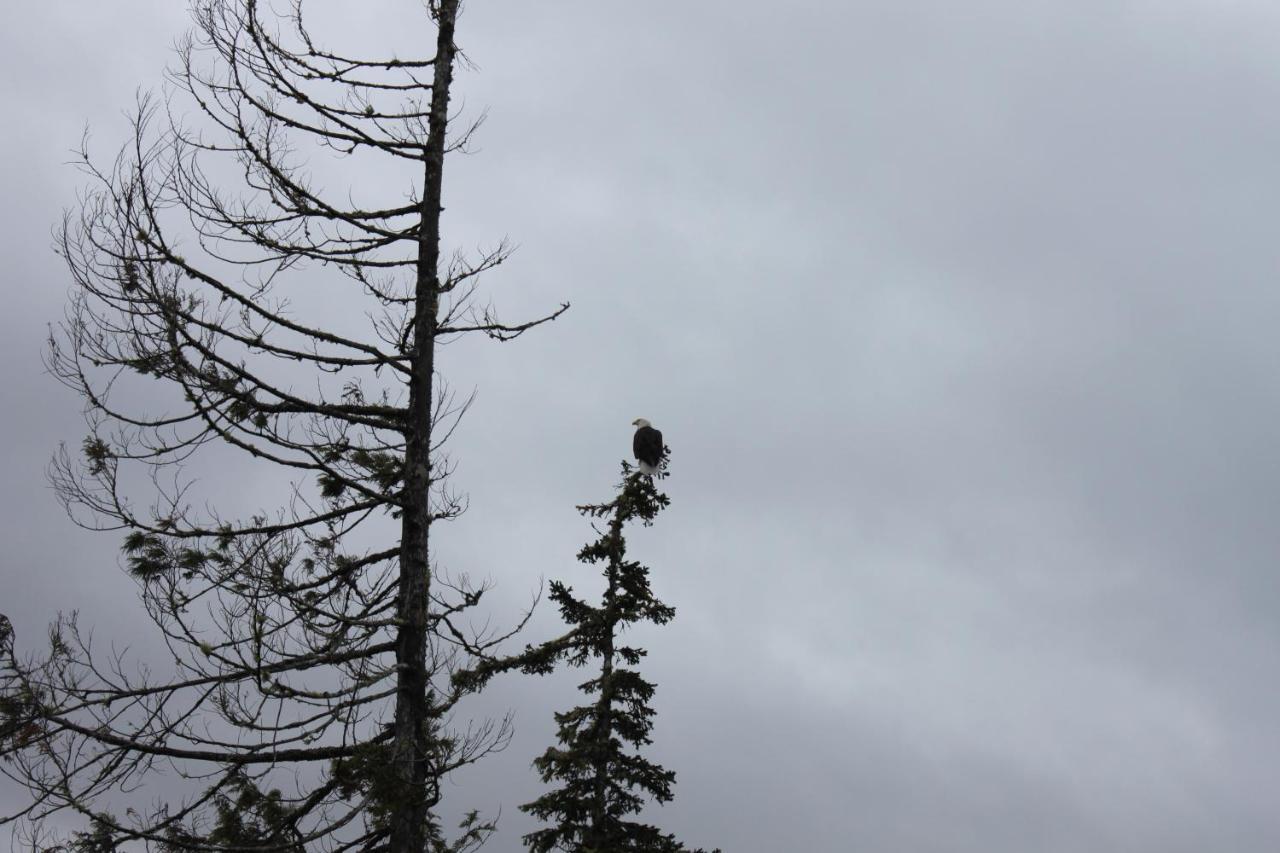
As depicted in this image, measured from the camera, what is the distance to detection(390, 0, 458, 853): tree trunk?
10141mm

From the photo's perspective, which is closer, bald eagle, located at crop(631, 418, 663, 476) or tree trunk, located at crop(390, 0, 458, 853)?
tree trunk, located at crop(390, 0, 458, 853)

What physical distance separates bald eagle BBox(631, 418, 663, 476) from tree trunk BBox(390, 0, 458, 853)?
9799mm

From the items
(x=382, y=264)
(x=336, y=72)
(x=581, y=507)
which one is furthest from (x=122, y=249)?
(x=581, y=507)

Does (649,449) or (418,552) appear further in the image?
(649,449)

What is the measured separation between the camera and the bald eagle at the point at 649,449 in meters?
20.9

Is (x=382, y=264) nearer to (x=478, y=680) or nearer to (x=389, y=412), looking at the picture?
(x=389, y=412)

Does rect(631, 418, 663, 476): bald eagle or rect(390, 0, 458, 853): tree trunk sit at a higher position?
rect(631, 418, 663, 476): bald eagle

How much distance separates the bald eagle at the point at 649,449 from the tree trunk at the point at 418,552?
9799 mm

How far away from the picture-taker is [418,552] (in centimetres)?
1069

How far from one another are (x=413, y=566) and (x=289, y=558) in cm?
168

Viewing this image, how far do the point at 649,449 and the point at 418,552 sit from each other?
1071cm

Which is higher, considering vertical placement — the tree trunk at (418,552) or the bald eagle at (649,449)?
the bald eagle at (649,449)

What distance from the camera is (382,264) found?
439 inches

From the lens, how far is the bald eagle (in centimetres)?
2086
